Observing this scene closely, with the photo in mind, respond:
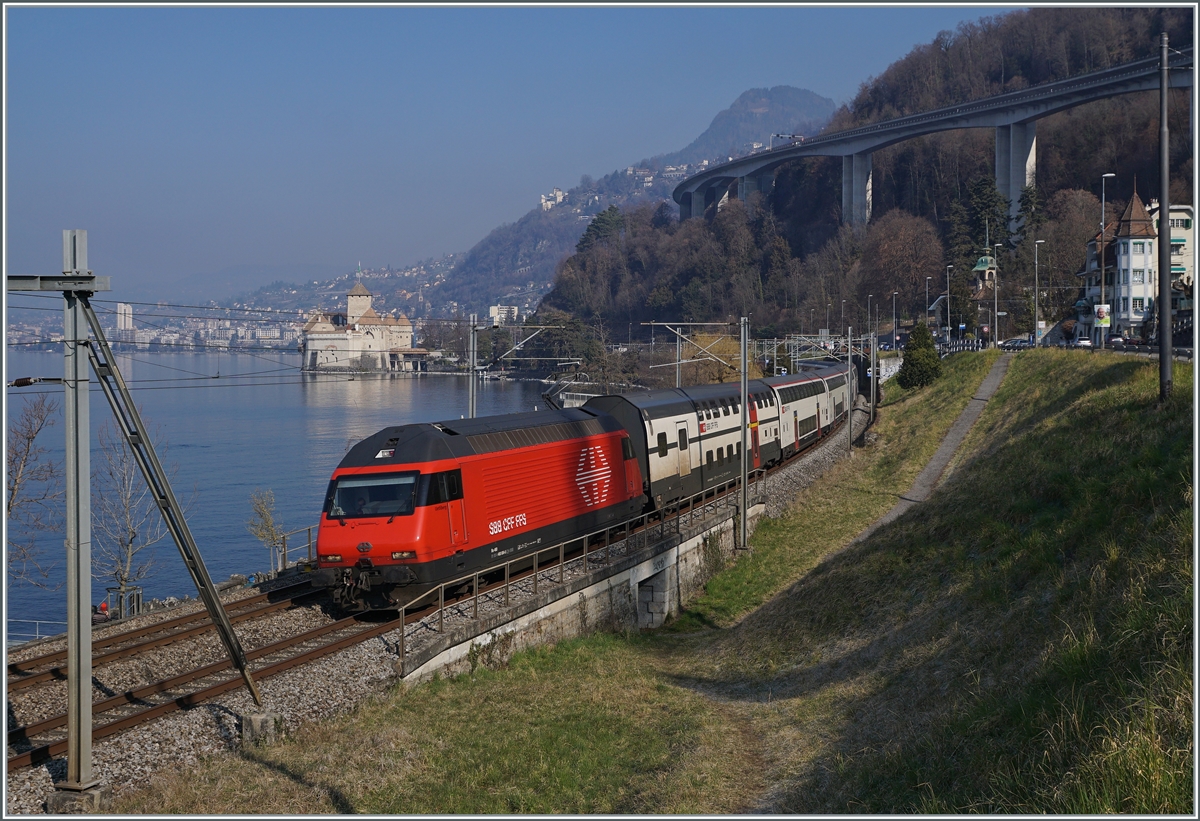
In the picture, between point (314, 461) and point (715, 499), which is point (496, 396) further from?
point (715, 499)

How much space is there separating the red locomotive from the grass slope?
7.58ft

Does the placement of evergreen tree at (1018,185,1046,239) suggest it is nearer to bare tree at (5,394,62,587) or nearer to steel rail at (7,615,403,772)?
bare tree at (5,394,62,587)

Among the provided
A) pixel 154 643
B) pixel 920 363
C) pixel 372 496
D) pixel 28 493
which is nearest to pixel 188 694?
pixel 154 643

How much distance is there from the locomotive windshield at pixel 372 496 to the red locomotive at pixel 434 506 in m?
0.02

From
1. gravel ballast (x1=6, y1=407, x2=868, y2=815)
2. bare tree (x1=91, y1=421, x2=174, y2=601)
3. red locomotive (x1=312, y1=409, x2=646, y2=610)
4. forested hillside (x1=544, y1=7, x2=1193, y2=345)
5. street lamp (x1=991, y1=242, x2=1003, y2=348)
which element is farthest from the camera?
forested hillside (x1=544, y1=7, x2=1193, y2=345)

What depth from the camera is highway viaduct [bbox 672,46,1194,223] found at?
352 ft

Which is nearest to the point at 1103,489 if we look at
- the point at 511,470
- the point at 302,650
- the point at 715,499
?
the point at 511,470

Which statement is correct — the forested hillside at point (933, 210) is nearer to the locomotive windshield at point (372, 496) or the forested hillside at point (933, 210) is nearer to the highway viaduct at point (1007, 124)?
the highway viaduct at point (1007, 124)

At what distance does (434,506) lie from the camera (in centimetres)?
1759

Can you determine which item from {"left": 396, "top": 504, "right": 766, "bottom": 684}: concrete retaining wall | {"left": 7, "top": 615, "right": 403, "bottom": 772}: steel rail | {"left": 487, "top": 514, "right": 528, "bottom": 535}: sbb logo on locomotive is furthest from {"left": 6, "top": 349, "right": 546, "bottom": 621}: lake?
{"left": 396, "top": 504, "right": 766, "bottom": 684}: concrete retaining wall

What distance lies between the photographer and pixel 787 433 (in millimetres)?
40781

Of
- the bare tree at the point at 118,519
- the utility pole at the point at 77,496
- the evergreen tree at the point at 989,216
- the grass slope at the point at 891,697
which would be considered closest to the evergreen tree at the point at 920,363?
the grass slope at the point at 891,697

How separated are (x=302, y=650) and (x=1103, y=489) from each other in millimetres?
13340

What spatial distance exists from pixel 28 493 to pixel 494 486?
58.0 m
